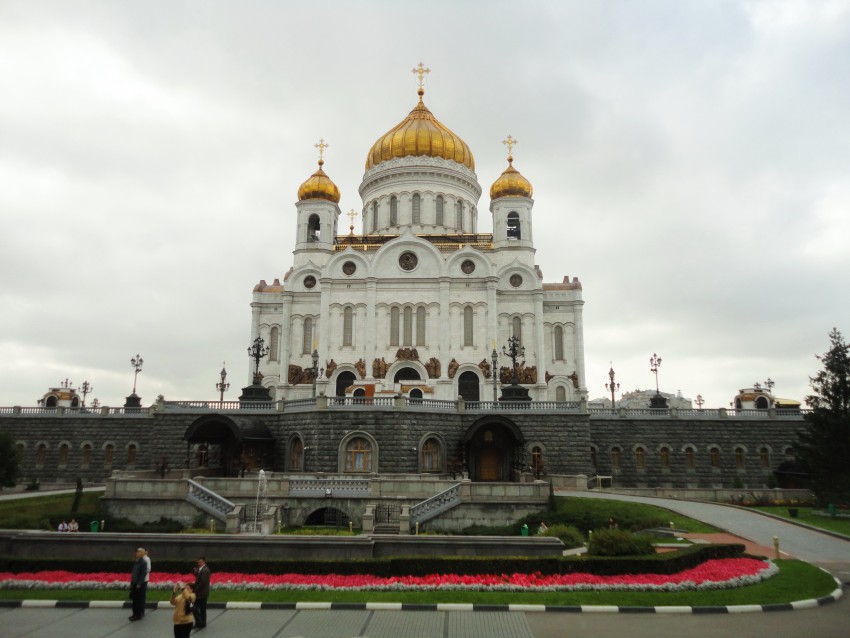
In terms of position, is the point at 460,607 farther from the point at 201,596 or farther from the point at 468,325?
the point at 468,325

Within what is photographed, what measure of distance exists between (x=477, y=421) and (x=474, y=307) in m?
16.6

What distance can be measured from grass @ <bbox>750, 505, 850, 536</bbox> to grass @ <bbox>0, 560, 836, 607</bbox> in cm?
993

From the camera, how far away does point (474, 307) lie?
4859 centimetres

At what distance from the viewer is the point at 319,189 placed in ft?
176

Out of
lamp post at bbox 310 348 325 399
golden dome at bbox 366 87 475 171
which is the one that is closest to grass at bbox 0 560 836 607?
lamp post at bbox 310 348 325 399

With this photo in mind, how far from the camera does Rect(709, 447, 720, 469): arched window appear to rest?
126 ft

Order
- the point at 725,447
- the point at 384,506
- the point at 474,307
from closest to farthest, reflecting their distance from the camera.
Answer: the point at 384,506 → the point at 725,447 → the point at 474,307

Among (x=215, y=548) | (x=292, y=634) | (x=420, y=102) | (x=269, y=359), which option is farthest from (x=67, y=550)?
(x=420, y=102)

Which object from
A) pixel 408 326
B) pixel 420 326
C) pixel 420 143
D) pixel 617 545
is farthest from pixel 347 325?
pixel 617 545

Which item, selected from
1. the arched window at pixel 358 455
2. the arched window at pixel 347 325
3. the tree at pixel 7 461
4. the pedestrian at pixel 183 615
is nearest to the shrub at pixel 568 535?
the arched window at pixel 358 455

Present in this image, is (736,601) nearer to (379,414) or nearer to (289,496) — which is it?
(289,496)

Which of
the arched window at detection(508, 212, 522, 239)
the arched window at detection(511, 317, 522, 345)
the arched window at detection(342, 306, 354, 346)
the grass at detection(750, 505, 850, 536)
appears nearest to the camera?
the grass at detection(750, 505, 850, 536)

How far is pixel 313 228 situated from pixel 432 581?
140ft

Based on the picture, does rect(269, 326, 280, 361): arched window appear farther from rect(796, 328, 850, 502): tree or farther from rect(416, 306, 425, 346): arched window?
rect(796, 328, 850, 502): tree
